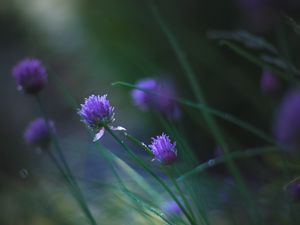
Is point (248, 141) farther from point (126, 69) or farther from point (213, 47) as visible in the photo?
point (126, 69)

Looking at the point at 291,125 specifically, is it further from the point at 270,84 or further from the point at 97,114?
the point at 270,84

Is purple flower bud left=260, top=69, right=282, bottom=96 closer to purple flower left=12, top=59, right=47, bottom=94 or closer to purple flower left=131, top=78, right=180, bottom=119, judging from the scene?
purple flower left=131, top=78, right=180, bottom=119

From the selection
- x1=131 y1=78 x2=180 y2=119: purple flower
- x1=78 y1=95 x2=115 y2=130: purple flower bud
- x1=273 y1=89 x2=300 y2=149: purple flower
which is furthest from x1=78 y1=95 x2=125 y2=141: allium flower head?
x1=273 y1=89 x2=300 y2=149: purple flower

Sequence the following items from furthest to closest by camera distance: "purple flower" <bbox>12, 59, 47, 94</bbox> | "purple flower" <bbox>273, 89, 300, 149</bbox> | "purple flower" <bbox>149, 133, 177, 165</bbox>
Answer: "purple flower" <bbox>12, 59, 47, 94</bbox> → "purple flower" <bbox>149, 133, 177, 165</bbox> → "purple flower" <bbox>273, 89, 300, 149</bbox>

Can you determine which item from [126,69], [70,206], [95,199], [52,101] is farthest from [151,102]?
[52,101]

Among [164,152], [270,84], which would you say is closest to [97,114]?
[164,152]

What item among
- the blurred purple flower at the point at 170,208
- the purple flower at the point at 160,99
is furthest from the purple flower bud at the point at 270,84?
the blurred purple flower at the point at 170,208
